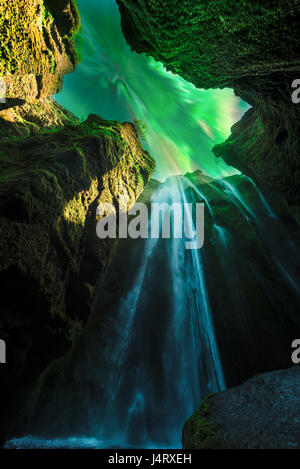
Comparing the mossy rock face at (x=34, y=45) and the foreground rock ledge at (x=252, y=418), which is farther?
the mossy rock face at (x=34, y=45)

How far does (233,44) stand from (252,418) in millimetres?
7288

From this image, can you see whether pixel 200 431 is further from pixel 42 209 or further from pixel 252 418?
pixel 42 209

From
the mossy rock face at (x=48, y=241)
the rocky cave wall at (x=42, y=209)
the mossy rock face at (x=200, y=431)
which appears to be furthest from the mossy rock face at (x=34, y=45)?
the mossy rock face at (x=200, y=431)

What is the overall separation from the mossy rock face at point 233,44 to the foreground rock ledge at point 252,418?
20.5 ft

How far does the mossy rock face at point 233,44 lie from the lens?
121 inches

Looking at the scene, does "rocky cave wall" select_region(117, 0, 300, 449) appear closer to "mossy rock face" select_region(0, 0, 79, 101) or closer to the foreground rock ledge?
the foreground rock ledge

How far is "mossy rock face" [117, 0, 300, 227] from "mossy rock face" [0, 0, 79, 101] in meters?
3.04

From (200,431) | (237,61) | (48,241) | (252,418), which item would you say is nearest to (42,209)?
(48,241)

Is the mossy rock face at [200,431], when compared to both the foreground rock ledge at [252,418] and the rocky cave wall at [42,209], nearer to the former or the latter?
the foreground rock ledge at [252,418]

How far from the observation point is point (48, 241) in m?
3.82

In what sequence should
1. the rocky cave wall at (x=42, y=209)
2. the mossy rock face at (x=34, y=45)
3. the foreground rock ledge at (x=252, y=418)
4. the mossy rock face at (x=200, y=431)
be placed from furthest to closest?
the mossy rock face at (x=34, y=45) → the rocky cave wall at (x=42, y=209) → the mossy rock face at (x=200, y=431) → the foreground rock ledge at (x=252, y=418)

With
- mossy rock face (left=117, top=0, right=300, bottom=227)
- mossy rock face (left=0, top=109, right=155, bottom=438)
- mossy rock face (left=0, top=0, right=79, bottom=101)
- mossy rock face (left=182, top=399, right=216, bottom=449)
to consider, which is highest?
mossy rock face (left=0, top=0, right=79, bottom=101)

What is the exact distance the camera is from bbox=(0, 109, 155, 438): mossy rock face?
10.2 ft

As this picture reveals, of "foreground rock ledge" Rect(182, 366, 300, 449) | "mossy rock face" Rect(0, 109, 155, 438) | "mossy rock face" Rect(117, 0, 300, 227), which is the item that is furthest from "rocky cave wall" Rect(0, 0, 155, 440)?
"foreground rock ledge" Rect(182, 366, 300, 449)
